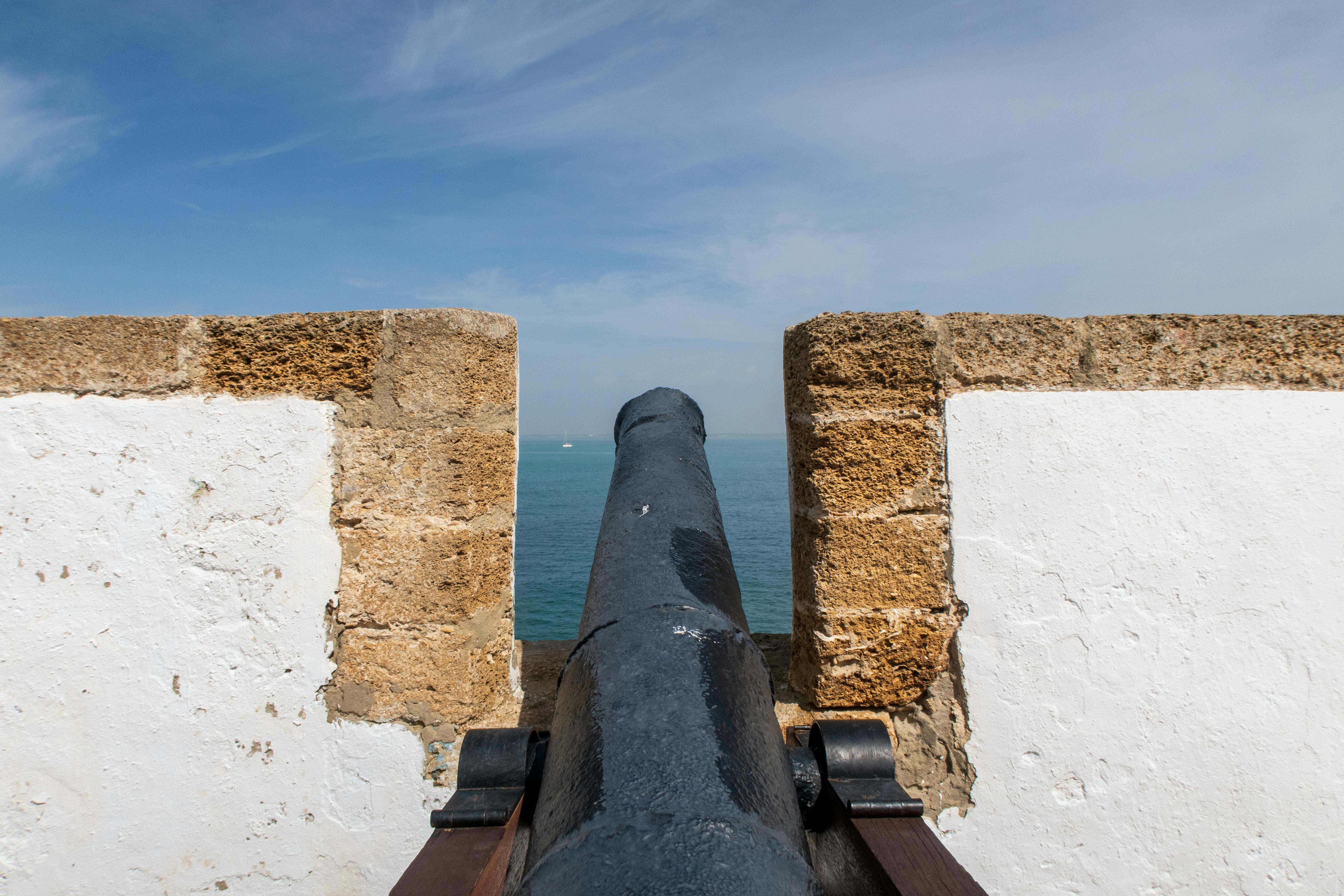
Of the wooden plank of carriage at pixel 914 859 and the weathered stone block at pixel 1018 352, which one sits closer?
the wooden plank of carriage at pixel 914 859

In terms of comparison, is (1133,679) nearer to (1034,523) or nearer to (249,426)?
(1034,523)

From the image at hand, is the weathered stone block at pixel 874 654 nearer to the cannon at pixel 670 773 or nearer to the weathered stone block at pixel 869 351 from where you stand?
the cannon at pixel 670 773

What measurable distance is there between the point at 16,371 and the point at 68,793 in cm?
119

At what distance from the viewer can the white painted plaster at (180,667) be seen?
1.94m

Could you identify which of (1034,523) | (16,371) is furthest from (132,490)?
(1034,523)

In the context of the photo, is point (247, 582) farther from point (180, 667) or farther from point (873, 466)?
point (873, 466)

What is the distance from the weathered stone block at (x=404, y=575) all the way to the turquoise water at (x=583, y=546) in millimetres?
850

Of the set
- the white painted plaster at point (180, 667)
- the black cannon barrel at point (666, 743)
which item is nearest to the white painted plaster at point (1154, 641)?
the black cannon barrel at point (666, 743)

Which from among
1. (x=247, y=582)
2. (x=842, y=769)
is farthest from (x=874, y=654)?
(x=247, y=582)

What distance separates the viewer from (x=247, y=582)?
2.01 metres

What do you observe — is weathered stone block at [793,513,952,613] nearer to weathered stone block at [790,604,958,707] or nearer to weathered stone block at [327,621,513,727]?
weathered stone block at [790,604,958,707]

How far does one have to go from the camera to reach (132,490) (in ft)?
6.48

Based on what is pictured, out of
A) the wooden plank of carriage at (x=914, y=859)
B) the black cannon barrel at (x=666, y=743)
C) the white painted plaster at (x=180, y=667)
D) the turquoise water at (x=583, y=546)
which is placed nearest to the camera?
the black cannon barrel at (x=666, y=743)

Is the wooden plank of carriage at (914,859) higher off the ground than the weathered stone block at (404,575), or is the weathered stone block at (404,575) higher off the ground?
the weathered stone block at (404,575)
